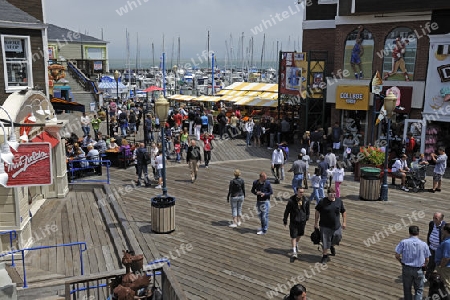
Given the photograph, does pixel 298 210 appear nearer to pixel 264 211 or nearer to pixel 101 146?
pixel 264 211

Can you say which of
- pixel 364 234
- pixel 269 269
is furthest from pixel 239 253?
pixel 364 234

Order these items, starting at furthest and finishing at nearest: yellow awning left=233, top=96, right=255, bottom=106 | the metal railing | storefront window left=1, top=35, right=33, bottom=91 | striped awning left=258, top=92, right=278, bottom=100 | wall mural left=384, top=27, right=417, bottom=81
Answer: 1. striped awning left=258, top=92, right=278, bottom=100
2. yellow awning left=233, top=96, right=255, bottom=106
3. wall mural left=384, top=27, right=417, bottom=81
4. storefront window left=1, top=35, right=33, bottom=91
5. the metal railing

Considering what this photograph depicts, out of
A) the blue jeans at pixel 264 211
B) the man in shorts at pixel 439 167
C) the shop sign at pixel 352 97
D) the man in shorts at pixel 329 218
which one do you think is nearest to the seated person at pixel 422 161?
the man in shorts at pixel 439 167

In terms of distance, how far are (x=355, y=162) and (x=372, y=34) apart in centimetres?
803

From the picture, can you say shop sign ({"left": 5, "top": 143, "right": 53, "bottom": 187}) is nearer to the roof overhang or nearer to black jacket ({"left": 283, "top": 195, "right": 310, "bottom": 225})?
the roof overhang

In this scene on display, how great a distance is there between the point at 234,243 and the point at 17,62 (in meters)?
7.98

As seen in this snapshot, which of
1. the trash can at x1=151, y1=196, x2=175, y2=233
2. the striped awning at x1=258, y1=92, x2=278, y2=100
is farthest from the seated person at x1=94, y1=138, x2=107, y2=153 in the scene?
the striped awning at x1=258, y1=92, x2=278, y2=100

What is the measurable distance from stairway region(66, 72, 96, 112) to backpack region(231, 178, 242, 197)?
27.6m

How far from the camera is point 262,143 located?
83.8 ft

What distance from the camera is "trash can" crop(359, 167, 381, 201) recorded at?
14.8m

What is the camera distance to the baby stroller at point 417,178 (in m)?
15.8

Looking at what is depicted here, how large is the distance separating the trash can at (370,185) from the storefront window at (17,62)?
1092 cm

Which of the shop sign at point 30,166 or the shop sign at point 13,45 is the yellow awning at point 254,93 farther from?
the shop sign at point 30,166

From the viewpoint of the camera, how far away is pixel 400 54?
70.1ft
